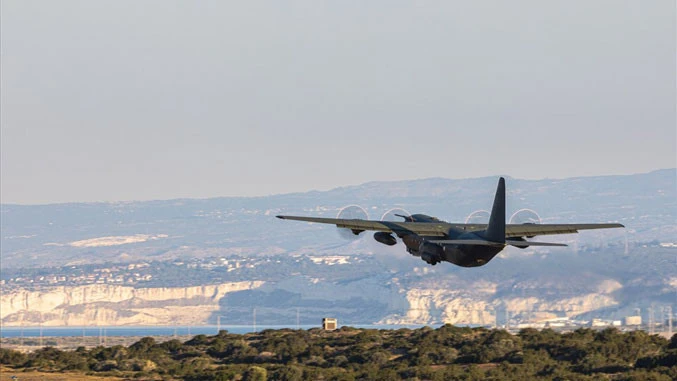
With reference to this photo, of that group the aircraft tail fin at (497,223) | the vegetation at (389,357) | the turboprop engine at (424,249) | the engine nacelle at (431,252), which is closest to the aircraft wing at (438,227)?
the turboprop engine at (424,249)

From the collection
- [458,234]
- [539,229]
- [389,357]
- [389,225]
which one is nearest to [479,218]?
[539,229]

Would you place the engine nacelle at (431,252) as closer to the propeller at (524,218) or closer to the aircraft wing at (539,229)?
the aircraft wing at (539,229)

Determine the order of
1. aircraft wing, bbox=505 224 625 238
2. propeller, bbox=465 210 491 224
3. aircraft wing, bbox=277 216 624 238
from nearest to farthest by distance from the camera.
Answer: aircraft wing, bbox=277 216 624 238 < aircraft wing, bbox=505 224 625 238 < propeller, bbox=465 210 491 224

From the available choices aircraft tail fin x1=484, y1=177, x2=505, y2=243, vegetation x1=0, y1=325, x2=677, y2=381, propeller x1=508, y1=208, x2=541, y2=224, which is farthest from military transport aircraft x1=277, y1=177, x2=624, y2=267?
vegetation x1=0, y1=325, x2=677, y2=381

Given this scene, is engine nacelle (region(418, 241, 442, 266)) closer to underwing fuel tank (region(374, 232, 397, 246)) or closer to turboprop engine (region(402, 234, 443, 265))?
turboprop engine (region(402, 234, 443, 265))

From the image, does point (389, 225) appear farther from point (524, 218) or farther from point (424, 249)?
point (524, 218)

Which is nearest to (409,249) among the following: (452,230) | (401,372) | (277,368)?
(452,230)

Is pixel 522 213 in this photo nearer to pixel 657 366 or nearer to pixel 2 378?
pixel 657 366
